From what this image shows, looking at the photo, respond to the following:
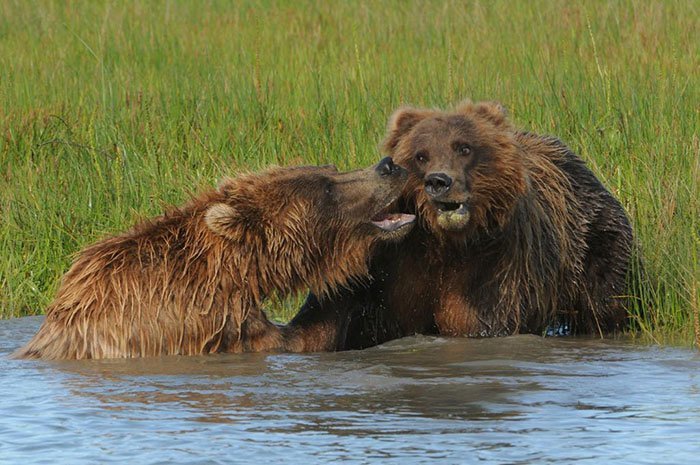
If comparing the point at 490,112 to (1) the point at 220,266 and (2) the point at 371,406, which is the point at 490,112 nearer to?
(1) the point at 220,266

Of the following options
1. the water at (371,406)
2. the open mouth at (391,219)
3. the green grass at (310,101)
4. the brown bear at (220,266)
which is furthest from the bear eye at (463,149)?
the green grass at (310,101)

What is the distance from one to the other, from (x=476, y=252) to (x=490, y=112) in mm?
881

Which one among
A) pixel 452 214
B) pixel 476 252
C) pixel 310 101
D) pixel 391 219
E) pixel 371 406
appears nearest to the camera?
pixel 371 406

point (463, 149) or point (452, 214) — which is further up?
point (463, 149)

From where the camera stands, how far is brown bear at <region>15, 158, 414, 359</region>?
7.28 metres

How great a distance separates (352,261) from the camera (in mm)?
7625

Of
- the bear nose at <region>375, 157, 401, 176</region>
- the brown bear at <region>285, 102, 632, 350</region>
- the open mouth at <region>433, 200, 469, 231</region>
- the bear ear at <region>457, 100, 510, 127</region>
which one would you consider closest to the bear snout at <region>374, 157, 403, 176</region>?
the bear nose at <region>375, 157, 401, 176</region>

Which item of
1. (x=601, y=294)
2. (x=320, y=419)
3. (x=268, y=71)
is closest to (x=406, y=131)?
(x=601, y=294)

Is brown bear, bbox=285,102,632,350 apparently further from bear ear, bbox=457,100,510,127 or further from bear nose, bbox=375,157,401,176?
bear nose, bbox=375,157,401,176

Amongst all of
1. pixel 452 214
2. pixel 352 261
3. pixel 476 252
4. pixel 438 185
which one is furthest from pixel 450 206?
pixel 352 261

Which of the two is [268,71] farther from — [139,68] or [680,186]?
[680,186]

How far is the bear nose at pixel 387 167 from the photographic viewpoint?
737cm

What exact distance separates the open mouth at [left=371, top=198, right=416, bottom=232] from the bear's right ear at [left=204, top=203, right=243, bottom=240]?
2.64 feet

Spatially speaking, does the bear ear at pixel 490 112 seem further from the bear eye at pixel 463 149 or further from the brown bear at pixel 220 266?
the brown bear at pixel 220 266
